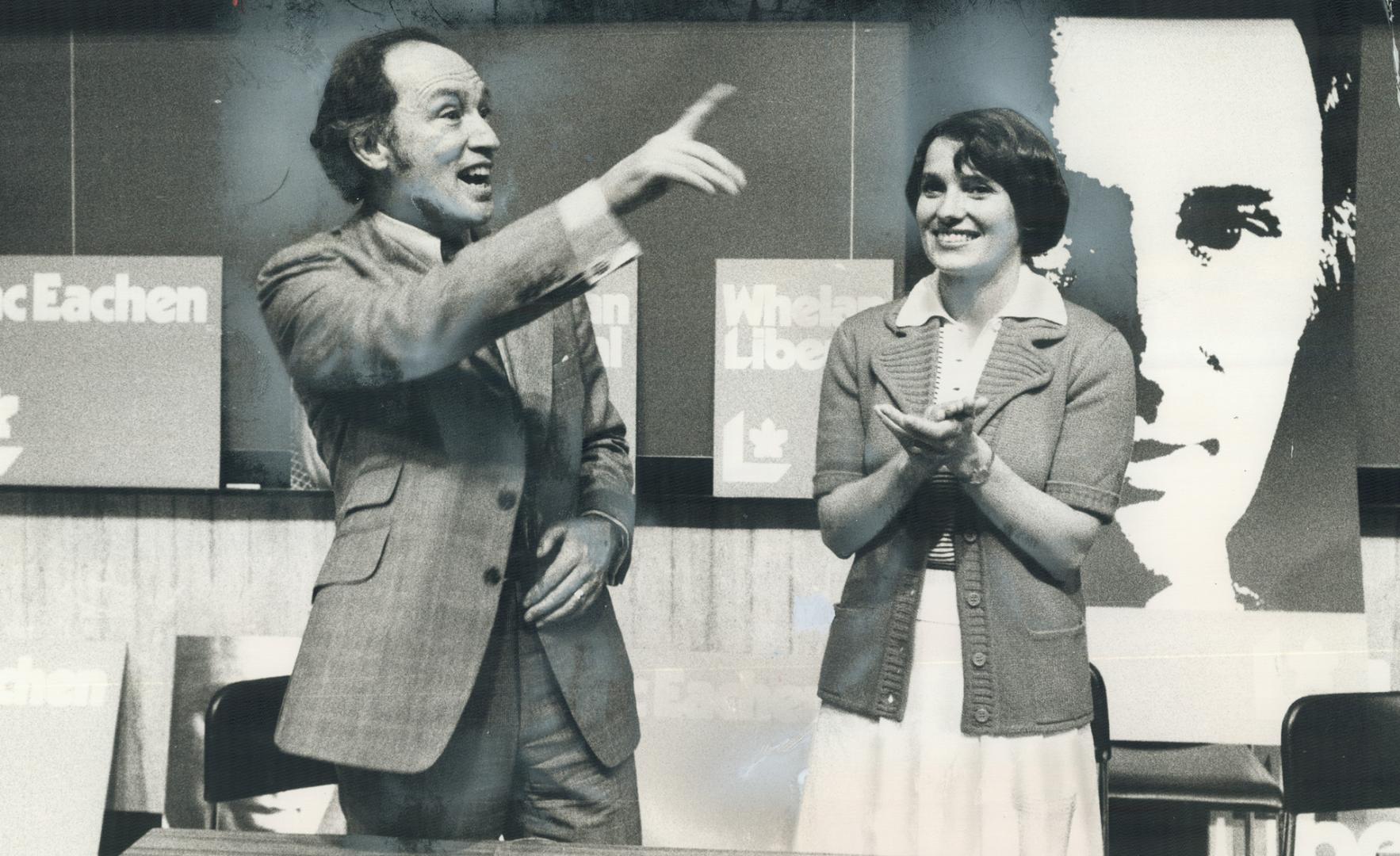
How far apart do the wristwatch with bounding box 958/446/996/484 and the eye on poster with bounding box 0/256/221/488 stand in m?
1.22

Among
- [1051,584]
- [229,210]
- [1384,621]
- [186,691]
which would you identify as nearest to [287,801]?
[186,691]

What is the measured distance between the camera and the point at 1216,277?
1817 mm

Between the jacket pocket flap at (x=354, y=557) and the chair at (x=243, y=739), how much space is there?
29 cm

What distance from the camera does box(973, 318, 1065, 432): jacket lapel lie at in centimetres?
175

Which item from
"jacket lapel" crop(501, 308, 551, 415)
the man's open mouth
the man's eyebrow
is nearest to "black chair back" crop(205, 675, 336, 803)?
"jacket lapel" crop(501, 308, 551, 415)

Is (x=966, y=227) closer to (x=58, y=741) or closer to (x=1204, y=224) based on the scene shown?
(x=1204, y=224)

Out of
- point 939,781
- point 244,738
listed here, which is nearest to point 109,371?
point 244,738

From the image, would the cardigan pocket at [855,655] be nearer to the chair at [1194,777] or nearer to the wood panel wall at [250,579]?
the wood panel wall at [250,579]

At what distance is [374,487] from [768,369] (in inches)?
25.3

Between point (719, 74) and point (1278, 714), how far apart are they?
140cm

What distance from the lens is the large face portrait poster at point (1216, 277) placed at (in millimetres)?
1800

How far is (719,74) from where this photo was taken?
6.06ft

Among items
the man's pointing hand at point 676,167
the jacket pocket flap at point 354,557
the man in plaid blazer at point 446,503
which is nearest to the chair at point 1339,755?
the man in plaid blazer at point 446,503

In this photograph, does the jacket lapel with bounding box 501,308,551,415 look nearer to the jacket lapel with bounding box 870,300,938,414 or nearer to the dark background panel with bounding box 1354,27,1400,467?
the jacket lapel with bounding box 870,300,938,414
